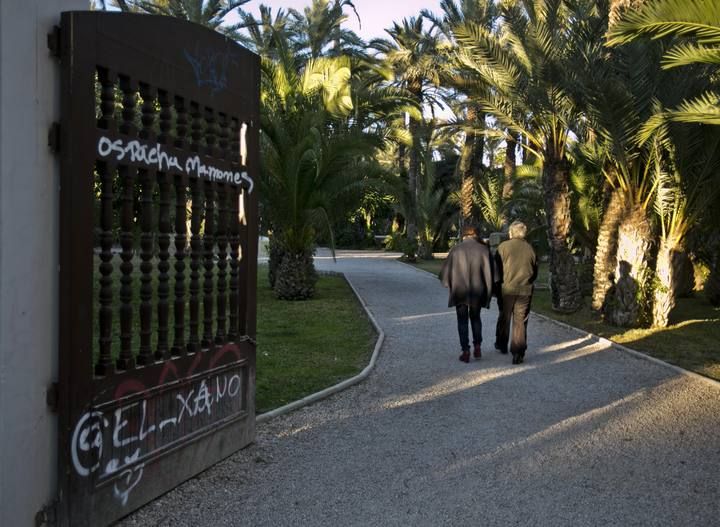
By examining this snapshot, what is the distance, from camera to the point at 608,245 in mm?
13398

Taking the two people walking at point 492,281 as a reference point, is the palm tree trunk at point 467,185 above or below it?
above

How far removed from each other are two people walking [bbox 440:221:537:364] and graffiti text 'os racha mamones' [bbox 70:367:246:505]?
182 inches

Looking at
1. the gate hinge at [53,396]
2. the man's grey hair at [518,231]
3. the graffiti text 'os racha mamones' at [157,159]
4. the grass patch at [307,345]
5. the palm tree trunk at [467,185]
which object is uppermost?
the palm tree trunk at [467,185]

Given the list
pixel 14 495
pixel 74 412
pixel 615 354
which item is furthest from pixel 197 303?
pixel 615 354

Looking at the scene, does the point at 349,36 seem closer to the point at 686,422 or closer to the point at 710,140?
the point at 710,140

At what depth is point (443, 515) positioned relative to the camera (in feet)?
13.8

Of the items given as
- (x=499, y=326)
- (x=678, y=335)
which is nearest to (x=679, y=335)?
(x=678, y=335)

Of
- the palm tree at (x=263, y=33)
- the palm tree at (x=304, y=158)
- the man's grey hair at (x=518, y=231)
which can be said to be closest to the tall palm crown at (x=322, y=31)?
the palm tree at (x=263, y=33)

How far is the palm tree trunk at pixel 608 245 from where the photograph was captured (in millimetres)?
13203

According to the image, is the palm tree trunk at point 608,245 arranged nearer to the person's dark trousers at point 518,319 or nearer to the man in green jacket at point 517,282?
the man in green jacket at point 517,282

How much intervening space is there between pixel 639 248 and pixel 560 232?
108 inches

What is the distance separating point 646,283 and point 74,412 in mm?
11003

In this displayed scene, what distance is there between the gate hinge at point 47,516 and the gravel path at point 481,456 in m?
0.47

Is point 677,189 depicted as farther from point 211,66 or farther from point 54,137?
point 54,137
